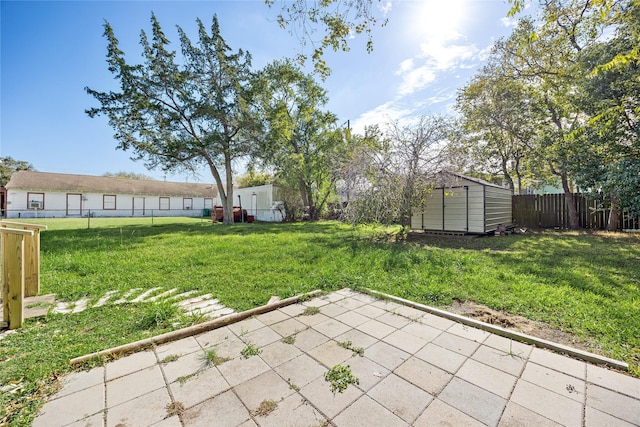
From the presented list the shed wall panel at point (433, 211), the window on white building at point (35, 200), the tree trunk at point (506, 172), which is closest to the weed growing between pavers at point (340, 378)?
the shed wall panel at point (433, 211)

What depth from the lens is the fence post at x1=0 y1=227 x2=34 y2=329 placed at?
244 cm

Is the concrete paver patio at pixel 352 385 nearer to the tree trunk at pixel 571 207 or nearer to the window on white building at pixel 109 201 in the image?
the tree trunk at pixel 571 207

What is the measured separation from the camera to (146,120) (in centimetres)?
1249

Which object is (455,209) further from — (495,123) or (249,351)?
(249,351)

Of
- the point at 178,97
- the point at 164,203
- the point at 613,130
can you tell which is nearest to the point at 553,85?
the point at 613,130

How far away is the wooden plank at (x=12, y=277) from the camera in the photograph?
2.44m

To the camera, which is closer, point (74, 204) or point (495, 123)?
point (495, 123)

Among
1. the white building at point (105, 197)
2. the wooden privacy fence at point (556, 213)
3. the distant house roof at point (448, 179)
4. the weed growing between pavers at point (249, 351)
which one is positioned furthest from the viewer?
the white building at point (105, 197)

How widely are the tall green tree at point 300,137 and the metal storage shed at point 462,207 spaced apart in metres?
5.68

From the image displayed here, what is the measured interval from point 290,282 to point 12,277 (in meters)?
2.88

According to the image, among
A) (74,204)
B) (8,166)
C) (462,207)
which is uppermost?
(8,166)

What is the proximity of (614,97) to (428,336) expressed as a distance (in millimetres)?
9940

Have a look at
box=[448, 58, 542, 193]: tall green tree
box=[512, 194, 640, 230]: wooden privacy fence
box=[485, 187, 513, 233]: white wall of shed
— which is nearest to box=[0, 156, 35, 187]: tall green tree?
box=[448, 58, 542, 193]: tall green tree

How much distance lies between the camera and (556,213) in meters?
10.6
